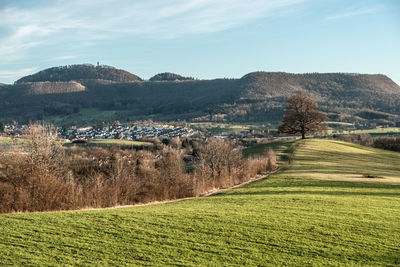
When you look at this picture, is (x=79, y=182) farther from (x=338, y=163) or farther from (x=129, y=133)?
(x=129, y=133)

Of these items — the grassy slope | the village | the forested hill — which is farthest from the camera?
the forested hill

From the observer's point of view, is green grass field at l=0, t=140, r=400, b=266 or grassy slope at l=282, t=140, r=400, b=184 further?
grassy slope at l=282, t=140, r=400, b=184

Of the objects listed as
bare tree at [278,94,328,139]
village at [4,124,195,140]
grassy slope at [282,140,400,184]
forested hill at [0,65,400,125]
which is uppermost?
forested hill at [0,65,400,125]

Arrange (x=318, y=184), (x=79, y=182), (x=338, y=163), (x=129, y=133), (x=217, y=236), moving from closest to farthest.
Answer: (x=217, y=236) < (x=318, y=184) < (x=79, y=182) < (x=338, y=163) < (x=129, y=133)

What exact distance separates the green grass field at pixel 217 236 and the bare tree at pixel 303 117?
1643 inches

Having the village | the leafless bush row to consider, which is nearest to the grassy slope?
→ the leafless bush row

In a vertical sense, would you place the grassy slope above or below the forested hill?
below

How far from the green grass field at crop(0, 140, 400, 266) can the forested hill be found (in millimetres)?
125308

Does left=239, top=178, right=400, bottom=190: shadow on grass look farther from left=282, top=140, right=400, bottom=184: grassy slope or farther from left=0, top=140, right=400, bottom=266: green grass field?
left=0, top=140, right=400, bottom=266: green grass field

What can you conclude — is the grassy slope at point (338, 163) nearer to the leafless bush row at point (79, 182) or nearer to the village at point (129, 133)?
the leafless bush row at point (79, 182)

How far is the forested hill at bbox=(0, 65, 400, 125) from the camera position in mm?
150000

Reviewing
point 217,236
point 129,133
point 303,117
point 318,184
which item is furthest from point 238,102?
point 217,236

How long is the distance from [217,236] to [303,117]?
50.8 meters

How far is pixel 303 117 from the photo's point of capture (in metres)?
60.4
